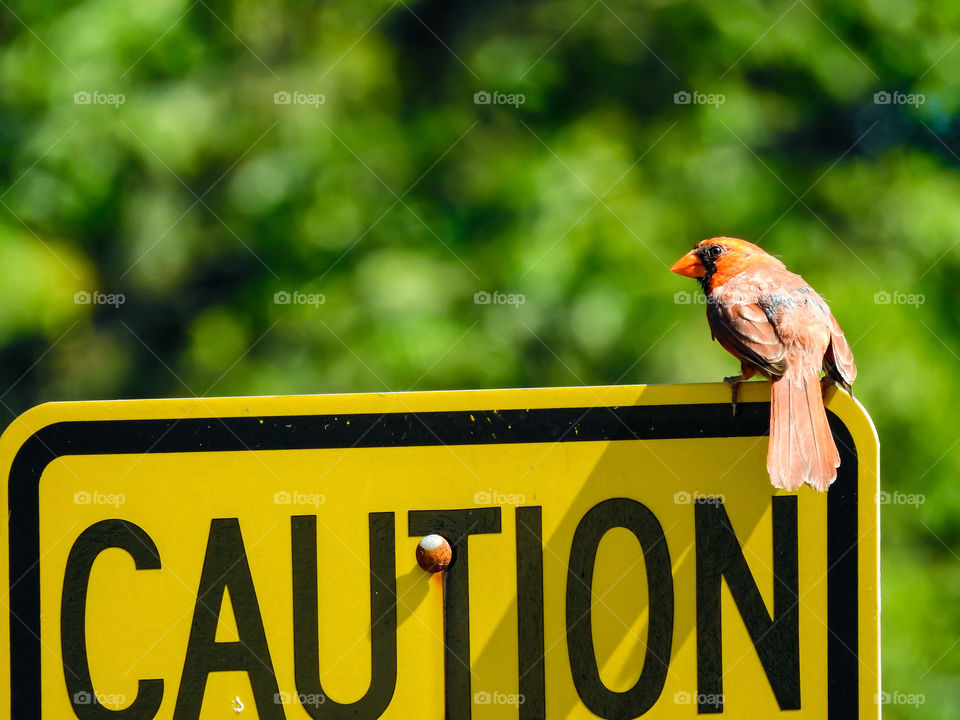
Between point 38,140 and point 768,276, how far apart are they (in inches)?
93.0

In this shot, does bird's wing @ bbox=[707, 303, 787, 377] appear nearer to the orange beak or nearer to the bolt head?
the orange beak

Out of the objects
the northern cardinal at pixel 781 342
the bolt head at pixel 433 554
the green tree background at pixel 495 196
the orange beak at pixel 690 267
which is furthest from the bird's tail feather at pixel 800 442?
the green tree background at pixel 495 196

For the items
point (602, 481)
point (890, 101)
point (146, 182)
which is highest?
point (890, 101)

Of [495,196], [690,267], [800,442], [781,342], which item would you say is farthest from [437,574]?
[495,196]

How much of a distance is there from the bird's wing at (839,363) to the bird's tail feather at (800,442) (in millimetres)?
522

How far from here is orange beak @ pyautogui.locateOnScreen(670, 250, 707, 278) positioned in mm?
2744

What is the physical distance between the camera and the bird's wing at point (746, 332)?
6.61 ft

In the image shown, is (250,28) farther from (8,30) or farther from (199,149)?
(8,30)

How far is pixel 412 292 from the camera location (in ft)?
9.94

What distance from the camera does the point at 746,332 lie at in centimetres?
217

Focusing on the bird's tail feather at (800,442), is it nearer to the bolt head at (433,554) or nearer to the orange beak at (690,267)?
the bolt head at (433,554)

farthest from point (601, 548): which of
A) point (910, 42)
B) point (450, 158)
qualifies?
point (910, 42)

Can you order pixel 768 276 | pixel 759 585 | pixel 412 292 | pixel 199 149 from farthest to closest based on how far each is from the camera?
pixel 199 149
pixel 412 292
pixel 768 276
pixel 759 585

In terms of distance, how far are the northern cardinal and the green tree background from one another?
30 cm
